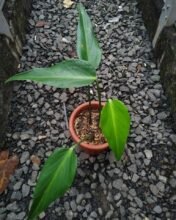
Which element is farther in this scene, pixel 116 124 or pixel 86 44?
pixel 86 44

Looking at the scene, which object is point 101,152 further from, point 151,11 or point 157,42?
point 151,11

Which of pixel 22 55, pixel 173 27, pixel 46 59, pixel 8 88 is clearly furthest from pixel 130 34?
pixel 8 88

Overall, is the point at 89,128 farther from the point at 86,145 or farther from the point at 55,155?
the point at 55,155

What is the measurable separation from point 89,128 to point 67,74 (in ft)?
1.30

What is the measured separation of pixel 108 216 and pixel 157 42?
A: 90 centimetres

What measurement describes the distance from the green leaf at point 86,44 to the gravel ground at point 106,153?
0.43m

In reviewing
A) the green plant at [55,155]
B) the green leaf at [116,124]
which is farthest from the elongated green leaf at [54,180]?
the green leaf at [116,124]

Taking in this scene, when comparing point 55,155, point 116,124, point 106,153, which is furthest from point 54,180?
point 106,153

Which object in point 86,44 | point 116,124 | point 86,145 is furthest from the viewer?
point 86,145

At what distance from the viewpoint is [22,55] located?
153 cm

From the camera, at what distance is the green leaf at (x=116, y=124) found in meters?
0.85

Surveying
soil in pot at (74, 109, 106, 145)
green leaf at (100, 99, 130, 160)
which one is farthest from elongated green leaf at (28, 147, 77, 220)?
soil in pot at (74, 109, 106, 145)

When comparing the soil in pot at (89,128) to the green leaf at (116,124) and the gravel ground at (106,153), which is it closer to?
the gravel ground at (106,153)

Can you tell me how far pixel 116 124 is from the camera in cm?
85
